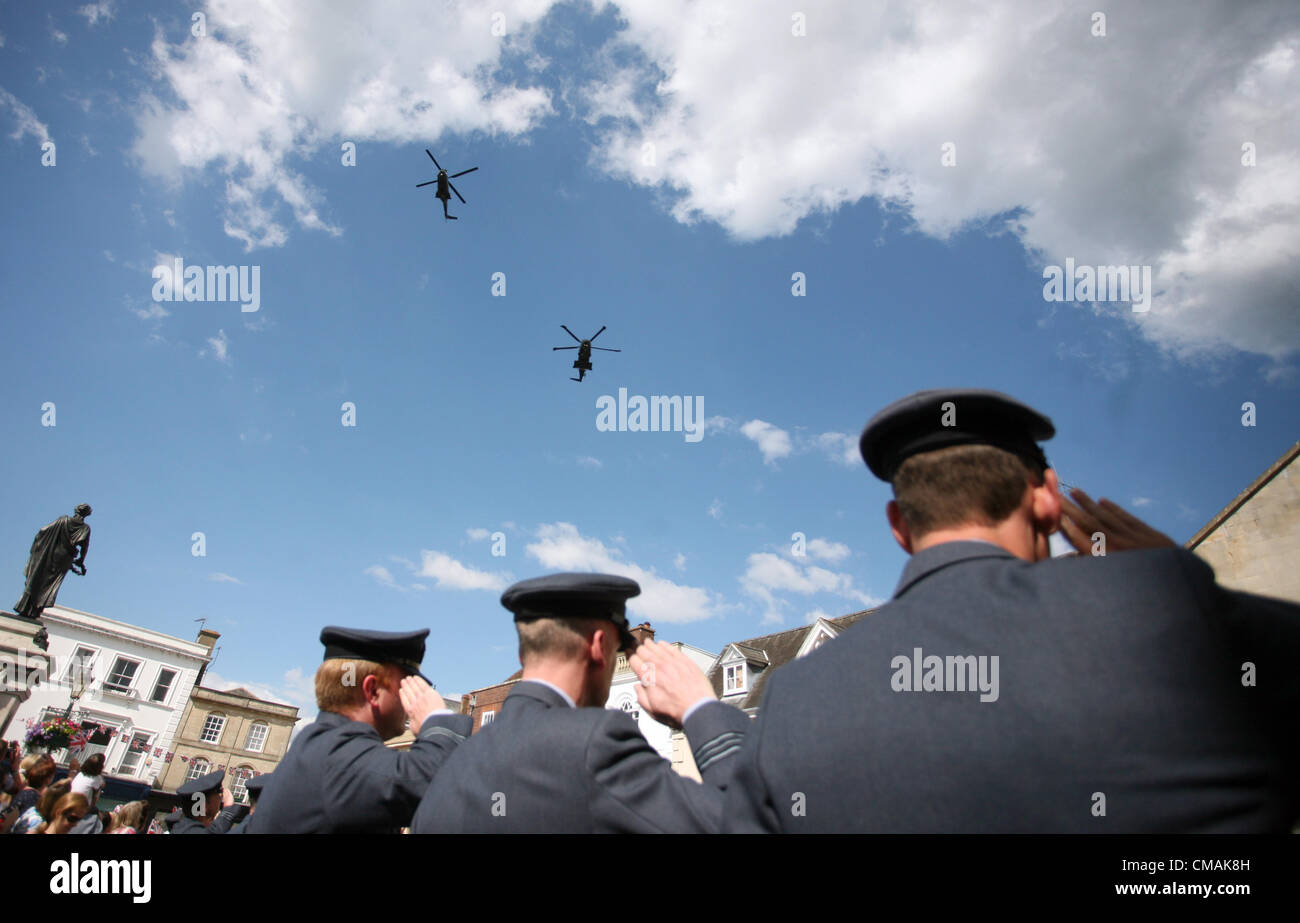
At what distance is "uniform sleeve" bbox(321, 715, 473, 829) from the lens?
3.19m

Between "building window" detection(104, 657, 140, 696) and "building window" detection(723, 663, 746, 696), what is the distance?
36086 millimetres

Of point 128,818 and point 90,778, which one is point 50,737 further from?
point 128,818

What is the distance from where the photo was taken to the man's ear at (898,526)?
6.50ft

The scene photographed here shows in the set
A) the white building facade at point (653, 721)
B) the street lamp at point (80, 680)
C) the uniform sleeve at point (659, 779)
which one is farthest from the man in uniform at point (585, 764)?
the street lamp at point (80, 680)

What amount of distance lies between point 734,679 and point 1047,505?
96.0 ft

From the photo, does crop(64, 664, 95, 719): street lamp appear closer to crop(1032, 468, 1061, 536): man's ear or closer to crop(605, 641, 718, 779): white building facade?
crop(605, 641, 718, 779): white building facade

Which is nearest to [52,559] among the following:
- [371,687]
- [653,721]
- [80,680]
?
[371,687]

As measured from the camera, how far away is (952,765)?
130cm

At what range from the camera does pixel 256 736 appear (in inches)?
1738

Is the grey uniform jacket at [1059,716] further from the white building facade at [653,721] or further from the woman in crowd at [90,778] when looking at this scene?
the white building facade at [653,721]

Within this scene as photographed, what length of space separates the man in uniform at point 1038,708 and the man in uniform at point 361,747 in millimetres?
2263

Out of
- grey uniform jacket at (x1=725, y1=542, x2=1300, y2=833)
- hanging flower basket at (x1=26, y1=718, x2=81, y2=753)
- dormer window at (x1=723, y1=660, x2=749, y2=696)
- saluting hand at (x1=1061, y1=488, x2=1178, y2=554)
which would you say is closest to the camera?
grey uniform jacket at (x1=725, y1=542, x2=1300, y2=833)
